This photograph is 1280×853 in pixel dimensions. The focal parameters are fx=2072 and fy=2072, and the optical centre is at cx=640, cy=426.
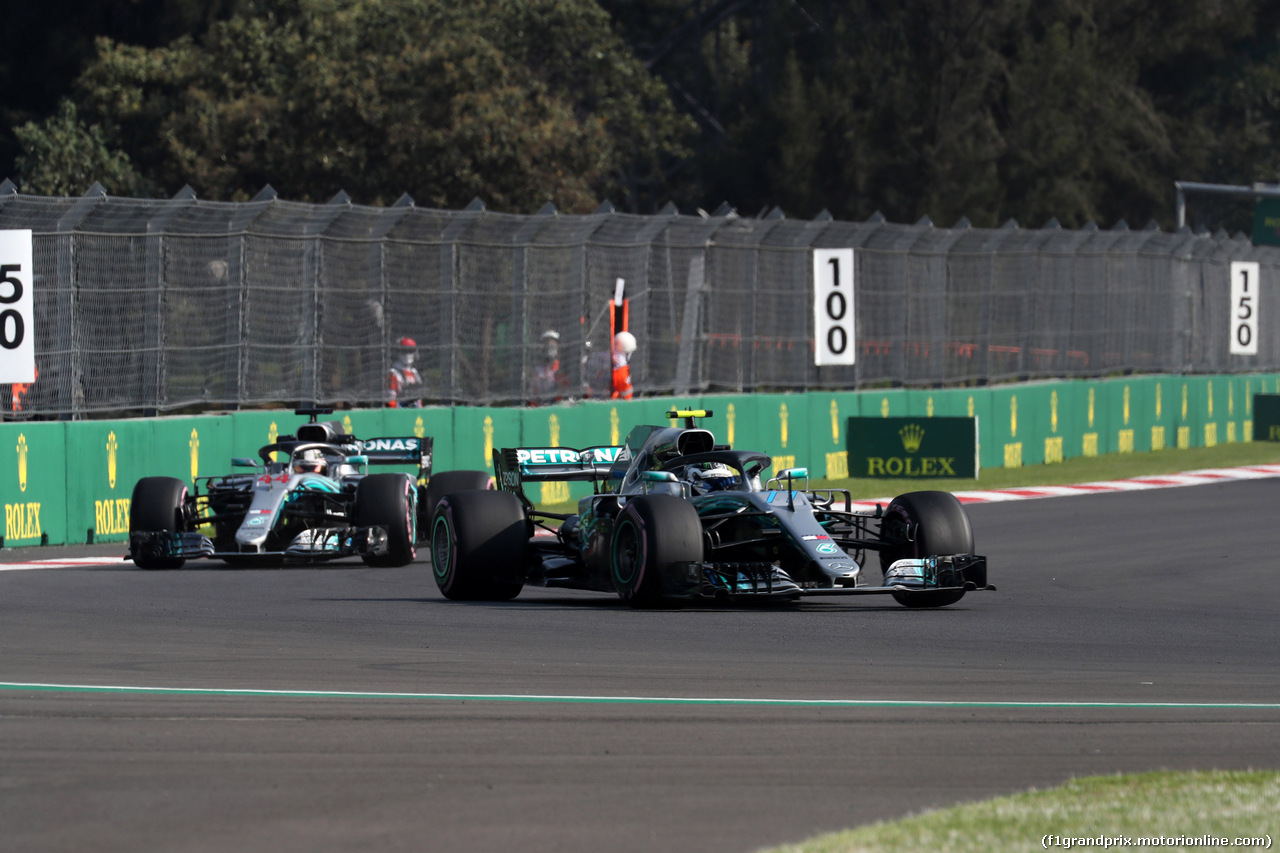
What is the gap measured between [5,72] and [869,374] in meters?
30.9

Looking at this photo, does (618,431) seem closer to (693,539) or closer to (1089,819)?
(693,539)

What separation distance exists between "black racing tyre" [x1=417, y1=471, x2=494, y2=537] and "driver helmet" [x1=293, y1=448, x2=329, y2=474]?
790 millimetres

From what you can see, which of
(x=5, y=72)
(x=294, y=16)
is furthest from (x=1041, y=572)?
(x=5, y=72)

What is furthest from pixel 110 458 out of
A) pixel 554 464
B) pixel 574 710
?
pixel 574 710

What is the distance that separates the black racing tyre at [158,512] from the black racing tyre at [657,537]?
428cm

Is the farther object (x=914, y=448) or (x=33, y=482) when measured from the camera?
(x=914, y=448)

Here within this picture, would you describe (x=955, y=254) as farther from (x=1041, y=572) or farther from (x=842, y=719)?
(x=842, y=719)

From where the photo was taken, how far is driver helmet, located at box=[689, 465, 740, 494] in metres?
12.4

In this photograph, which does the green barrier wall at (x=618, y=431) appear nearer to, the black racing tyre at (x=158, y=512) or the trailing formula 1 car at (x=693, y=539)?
the black racing tyre at (x=158, y=512)

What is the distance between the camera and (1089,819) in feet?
18.7

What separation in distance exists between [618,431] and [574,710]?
1406cm

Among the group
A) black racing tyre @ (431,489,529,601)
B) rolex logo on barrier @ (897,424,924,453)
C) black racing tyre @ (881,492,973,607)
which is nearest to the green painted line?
black racing tyre @ (881,492,973,607)

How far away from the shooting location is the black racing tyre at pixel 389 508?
579 inches

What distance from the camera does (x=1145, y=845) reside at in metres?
5.42
